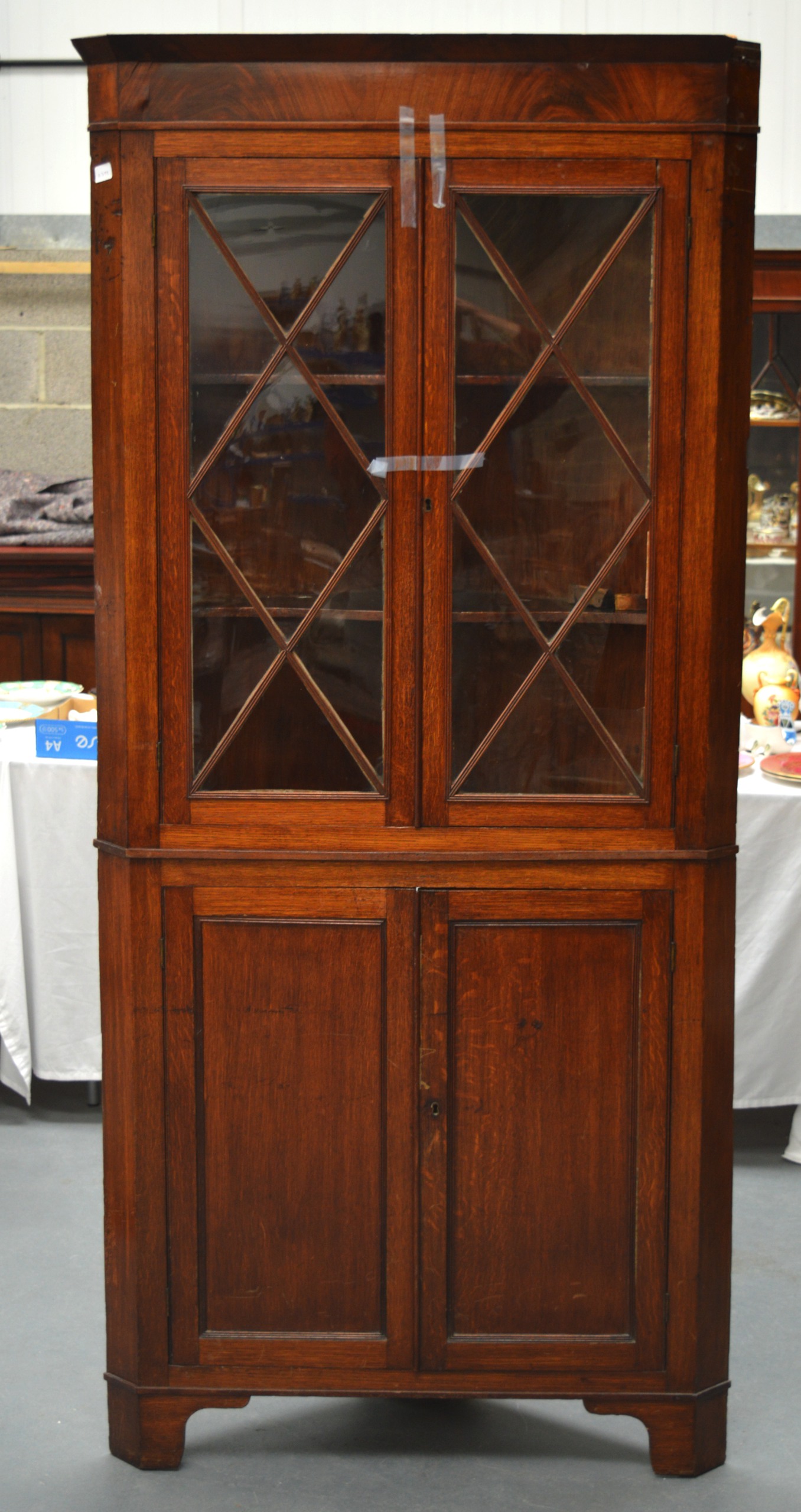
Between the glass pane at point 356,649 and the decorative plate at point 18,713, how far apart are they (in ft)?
5.81

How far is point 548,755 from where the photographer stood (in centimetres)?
194

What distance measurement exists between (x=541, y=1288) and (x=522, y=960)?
0.48 meters

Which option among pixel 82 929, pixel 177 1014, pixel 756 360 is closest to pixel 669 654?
pixel 177 1014

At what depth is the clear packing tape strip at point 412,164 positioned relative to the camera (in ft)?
5.85

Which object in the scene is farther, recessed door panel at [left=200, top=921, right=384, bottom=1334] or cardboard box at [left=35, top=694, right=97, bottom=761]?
cardboard box at [left=35, top=694, right=97, bottom=761]

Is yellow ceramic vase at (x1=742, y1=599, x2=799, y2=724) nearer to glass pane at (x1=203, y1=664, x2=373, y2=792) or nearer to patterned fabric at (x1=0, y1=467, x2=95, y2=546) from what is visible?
glass pane at (x1=203, y1=664, x2=373, y2=792)

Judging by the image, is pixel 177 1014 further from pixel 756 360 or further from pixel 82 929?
pixel 756 360

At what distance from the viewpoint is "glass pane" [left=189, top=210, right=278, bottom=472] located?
1.84 meters

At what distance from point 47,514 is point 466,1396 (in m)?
3.38

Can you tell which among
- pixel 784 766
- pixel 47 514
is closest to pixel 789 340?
pixel 784 766

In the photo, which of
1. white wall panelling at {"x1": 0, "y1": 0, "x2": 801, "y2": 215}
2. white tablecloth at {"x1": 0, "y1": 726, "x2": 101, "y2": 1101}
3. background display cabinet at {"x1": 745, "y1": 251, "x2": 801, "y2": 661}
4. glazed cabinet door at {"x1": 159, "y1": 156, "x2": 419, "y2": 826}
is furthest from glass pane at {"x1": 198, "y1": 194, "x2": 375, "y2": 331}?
white wall panelling at {"x1": 0, "y1": 0, "x2": 801, "y2": 215}

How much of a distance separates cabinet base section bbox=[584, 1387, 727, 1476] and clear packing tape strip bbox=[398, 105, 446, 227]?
1659mm

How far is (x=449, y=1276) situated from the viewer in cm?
202

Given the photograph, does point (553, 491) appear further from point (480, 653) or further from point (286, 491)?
point (286, 491)
